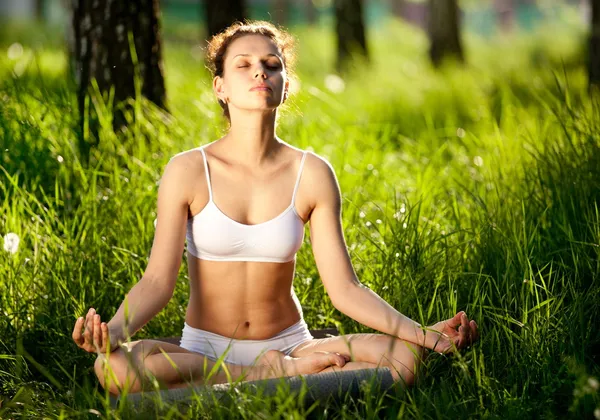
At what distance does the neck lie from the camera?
3.39 m

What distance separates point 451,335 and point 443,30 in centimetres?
1223

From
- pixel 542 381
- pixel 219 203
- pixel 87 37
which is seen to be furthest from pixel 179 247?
pixel 87 37

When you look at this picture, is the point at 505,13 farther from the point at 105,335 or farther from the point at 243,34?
the point at 105,335

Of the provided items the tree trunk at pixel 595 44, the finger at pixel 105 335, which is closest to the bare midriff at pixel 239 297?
the finger at pixel 105 335

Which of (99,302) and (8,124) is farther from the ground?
(8,124)

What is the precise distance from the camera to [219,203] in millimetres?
3414

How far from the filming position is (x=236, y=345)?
3451 mm

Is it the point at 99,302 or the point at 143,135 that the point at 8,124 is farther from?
the point at 99,302

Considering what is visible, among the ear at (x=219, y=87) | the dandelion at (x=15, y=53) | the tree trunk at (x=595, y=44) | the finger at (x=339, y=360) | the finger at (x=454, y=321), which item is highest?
the tree trunk at (x=595, y=44)

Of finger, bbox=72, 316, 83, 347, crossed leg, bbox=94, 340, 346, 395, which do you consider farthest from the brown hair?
finger, bbox=72, 316, 83, 347

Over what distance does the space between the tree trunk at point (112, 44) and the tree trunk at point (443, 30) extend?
9467 millimetres

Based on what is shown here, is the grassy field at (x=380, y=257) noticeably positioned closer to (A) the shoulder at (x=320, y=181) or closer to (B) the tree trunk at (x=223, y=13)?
(A) the shoulder at (x=320, y=181)

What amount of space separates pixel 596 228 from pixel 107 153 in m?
2.52

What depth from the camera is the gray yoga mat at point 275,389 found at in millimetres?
3008
